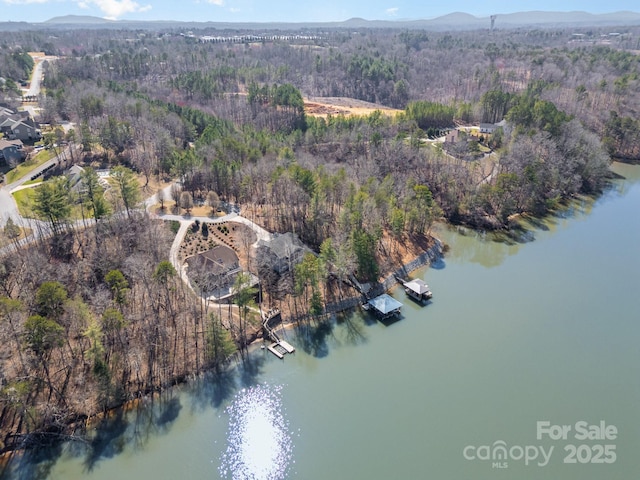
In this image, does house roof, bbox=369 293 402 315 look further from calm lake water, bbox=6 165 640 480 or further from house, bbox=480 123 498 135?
house, bbox=480 123 498 135

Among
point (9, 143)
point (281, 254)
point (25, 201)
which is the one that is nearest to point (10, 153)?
point (9, 143)

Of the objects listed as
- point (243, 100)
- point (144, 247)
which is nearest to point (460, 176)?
point (144, 247)

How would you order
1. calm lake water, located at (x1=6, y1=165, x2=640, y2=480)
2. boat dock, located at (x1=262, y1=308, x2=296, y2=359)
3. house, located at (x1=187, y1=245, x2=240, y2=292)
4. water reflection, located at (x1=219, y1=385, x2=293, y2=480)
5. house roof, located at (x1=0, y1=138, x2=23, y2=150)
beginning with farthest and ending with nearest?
house roof, located at (x1=0, y1=138, x2=23, y2=150) → house, located at (x1=187, y1=245, x2=240, y2=292) → boat dock, located at (x1=262, y1=308, x2=296, y2=359) → calm lake water, located at (x1=6, y1=165, x2=640, y2=480) → water reflection, located at (x1=219, y1=385, x2=293, y2=480)

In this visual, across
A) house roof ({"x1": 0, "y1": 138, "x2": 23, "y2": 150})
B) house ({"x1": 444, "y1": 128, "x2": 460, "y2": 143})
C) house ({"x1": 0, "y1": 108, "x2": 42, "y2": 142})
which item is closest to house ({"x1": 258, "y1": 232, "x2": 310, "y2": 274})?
house roof ({"x1": 0, "y1": 138, "x2": 23, "y2": 150})

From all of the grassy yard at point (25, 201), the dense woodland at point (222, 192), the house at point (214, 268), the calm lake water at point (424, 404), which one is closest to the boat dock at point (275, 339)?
the calm lake water at point (424, 404)

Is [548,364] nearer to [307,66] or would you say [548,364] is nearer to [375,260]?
[375,260]

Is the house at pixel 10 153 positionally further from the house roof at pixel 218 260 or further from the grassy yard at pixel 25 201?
the house roof at pixel 218 260
